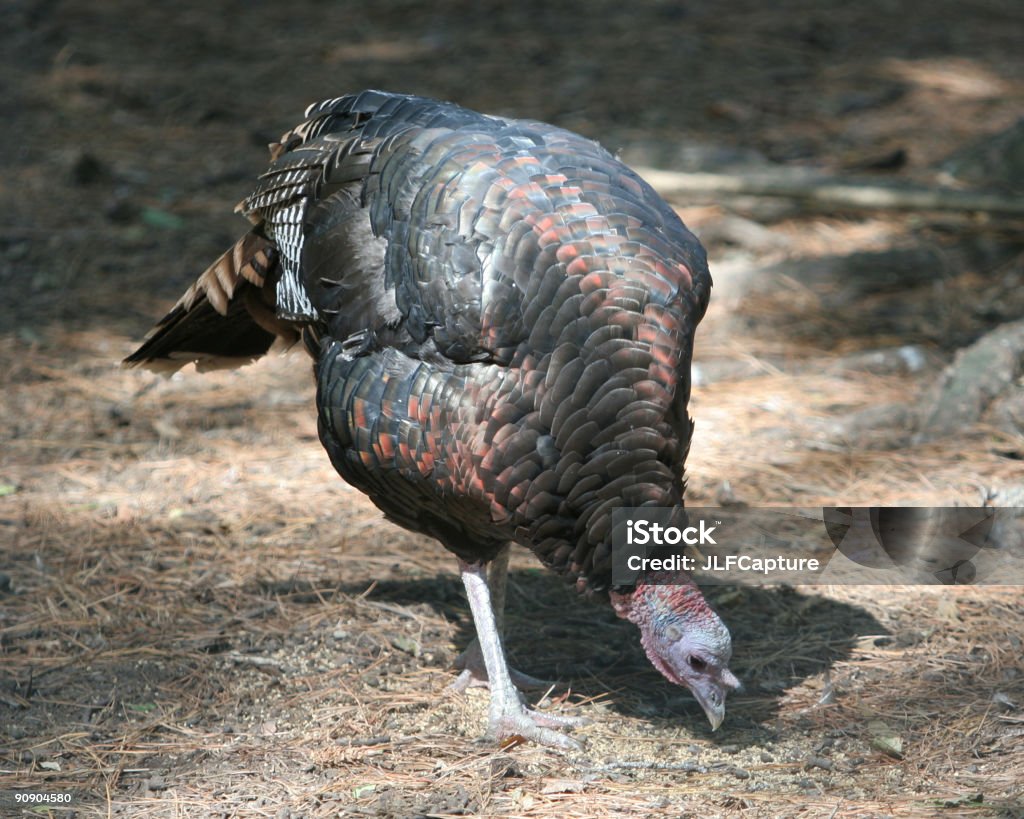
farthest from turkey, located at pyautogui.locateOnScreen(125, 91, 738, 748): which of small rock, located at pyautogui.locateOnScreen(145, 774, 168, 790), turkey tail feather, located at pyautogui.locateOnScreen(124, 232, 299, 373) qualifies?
small rock, located at pyautogui.locateOnScreen(145, 774, 168, 790)

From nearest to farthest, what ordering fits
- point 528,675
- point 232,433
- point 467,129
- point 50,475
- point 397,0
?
point 467,129, point 528,675, point 50,475, point 232,433, point 397,0

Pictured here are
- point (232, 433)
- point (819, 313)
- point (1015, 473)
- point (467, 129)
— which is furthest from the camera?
point (819, 313)

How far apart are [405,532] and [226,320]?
1110 mm

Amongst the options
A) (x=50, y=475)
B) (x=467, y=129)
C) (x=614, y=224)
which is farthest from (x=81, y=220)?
(x=614, y=224)

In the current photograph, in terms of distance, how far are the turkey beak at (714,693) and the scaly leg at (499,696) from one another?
16.6 inches

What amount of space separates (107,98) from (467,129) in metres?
6.42

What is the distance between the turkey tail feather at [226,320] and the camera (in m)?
4.27

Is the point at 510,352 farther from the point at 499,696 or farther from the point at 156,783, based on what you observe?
the point at 156,783

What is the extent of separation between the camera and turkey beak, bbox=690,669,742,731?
11.2 ft

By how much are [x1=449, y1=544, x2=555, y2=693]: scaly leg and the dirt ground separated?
4.4 inches

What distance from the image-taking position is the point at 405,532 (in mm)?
4961

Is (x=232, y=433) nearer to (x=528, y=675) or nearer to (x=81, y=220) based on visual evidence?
(x=528, y=675)

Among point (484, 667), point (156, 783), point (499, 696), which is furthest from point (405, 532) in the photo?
point (156, 783)

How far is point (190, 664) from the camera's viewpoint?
400 cm
